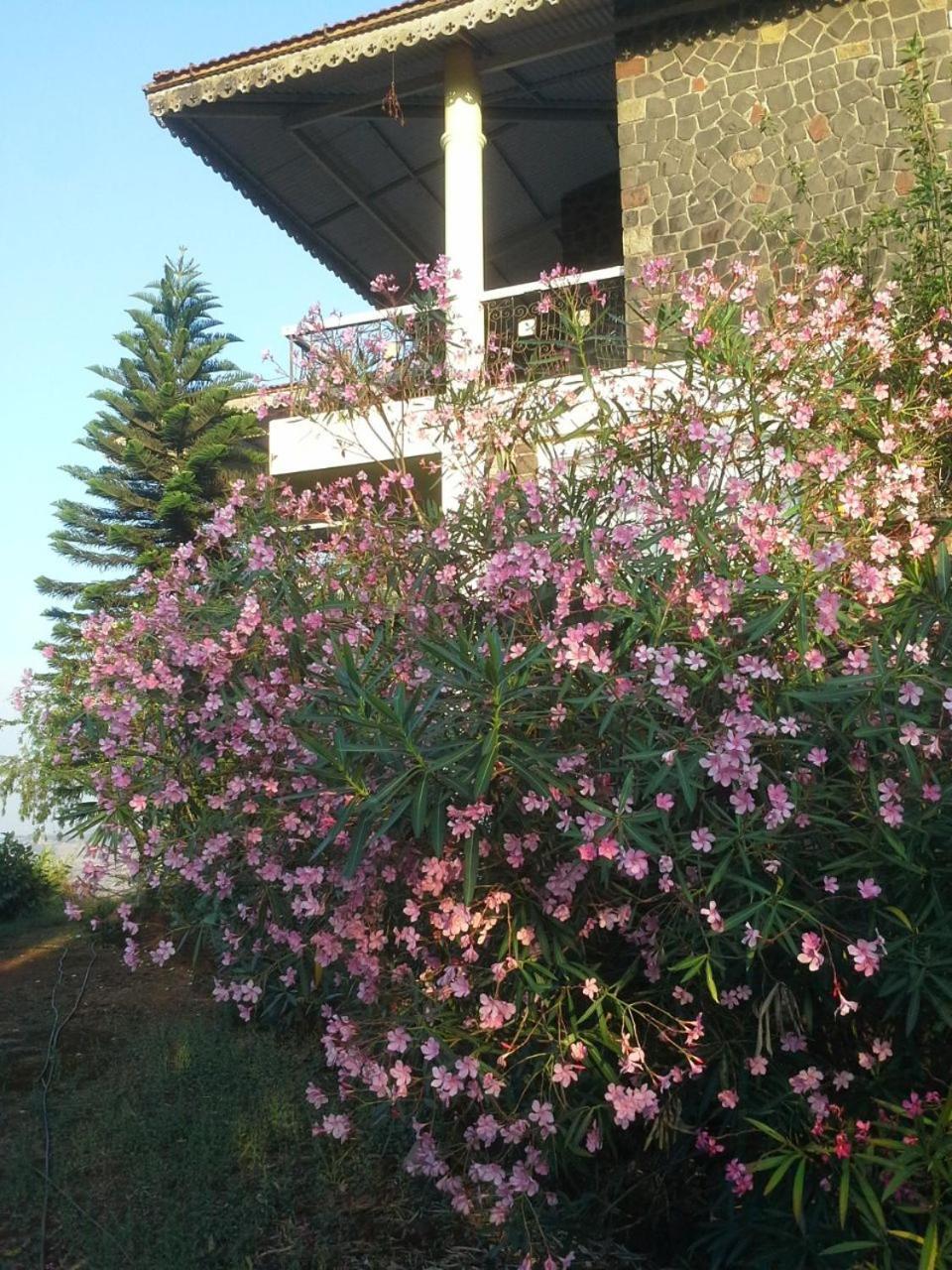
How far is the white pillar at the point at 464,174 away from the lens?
336 inches

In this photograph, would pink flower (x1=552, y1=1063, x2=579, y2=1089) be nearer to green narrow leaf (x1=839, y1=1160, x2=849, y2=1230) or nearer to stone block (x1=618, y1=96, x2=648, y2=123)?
green narrow leaf (x1=839, y1=1160, x2=849, y2=1230)


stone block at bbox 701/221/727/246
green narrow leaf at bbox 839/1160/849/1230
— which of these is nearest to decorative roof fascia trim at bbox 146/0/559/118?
stone block at bbox 701/221/727/246

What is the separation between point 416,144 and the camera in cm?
1089

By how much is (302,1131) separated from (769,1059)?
192 cm

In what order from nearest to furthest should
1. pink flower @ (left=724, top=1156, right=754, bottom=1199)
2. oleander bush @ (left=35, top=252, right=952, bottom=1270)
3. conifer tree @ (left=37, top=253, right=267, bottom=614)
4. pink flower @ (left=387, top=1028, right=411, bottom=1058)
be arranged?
oleander bush @ (left=35, top=252, right=952, bottom=1270), pink flower @ (left=724, top=1156, right=754, bottom=1199), pink flower @ (left=387, top=1028, right=411, bottom=1058), conifer tree @ (left=37, top=253, right=267, bottom=614)

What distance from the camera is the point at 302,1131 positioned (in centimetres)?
430

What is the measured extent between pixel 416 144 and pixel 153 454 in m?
5.59

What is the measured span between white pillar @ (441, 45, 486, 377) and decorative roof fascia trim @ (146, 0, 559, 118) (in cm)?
48

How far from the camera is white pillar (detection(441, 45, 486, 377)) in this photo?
28.0 ft

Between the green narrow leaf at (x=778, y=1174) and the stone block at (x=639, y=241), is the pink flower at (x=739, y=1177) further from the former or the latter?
the stone block at (x=639, y=241)

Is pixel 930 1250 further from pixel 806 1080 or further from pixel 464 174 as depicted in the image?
pixel 464 174

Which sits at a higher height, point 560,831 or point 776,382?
point 776,382

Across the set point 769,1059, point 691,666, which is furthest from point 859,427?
point 769,1059

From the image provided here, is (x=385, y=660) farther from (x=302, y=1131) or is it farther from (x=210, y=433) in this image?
(x=210, y=433)
